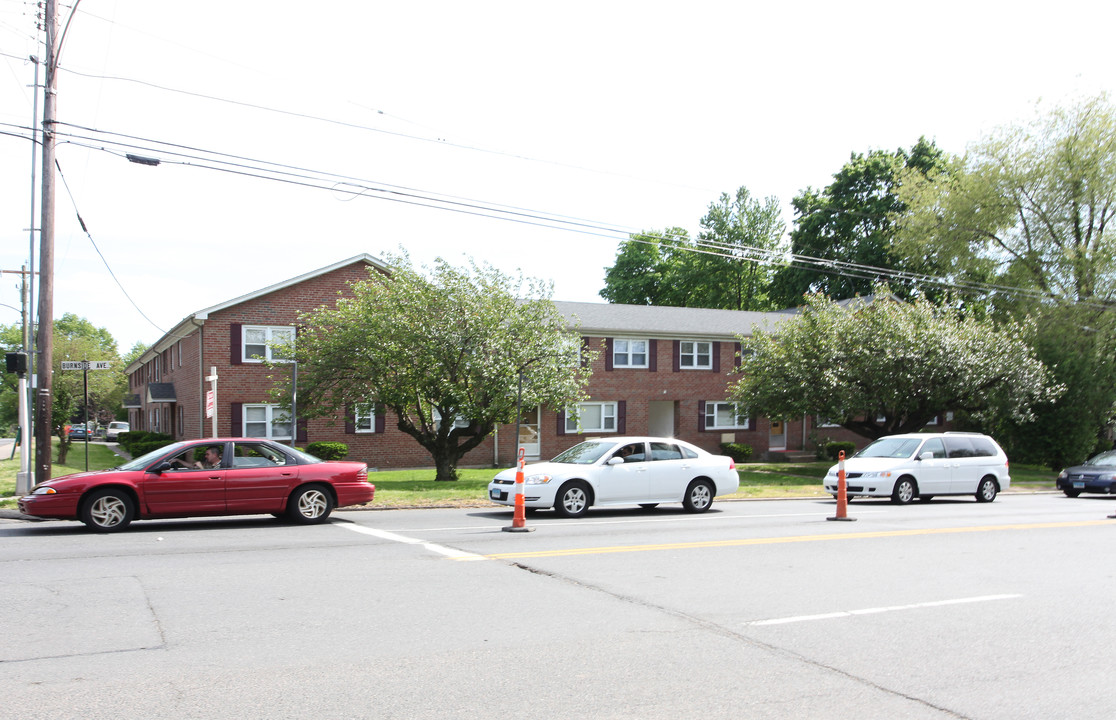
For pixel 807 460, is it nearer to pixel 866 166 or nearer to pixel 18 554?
pixel 866 166

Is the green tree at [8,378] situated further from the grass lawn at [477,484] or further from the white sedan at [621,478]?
the white sedan at [621,478]

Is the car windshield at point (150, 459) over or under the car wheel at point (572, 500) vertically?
over

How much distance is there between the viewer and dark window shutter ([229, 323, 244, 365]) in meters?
30.1

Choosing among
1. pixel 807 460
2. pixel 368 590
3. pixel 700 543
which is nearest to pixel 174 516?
pixel 368 590

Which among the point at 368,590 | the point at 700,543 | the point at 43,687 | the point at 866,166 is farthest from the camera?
the point at 866,166

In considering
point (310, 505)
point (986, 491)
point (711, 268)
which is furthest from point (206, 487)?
point (711, 268)

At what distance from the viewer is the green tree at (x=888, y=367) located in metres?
29.8

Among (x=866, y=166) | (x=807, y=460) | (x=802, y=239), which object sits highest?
(x=866, y=166)

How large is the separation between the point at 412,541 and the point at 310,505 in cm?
290

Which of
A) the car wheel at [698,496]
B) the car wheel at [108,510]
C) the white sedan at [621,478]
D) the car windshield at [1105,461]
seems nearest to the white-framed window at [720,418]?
the car windshield at [1105,461]

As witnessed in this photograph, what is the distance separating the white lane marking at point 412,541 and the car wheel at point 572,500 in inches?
135

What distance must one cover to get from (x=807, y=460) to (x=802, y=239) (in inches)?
840

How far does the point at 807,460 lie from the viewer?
39.0 metres

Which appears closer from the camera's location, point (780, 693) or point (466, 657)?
point (780, 693)
